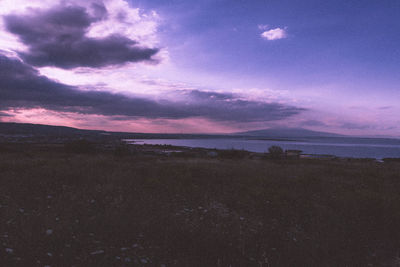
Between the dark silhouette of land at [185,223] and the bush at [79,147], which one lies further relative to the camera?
the bush at [79,147]

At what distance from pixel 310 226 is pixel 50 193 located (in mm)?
10931

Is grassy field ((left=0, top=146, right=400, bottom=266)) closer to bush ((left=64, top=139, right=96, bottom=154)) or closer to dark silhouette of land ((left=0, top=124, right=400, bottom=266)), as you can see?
dark silhouette of land ((left=0, top=124, right=400, bottom=266))

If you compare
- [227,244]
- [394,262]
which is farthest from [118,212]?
[394,262]

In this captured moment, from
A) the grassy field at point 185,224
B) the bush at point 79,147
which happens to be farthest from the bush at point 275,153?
the bush at point 79,147

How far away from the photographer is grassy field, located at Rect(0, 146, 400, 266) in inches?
225

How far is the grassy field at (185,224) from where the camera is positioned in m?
5.72

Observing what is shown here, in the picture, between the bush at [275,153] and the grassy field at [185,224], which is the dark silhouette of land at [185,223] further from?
the bush at [275,153]

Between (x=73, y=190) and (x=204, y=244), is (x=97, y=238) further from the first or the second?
(x=73, y=190)

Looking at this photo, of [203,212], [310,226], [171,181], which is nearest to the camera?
[310,226]

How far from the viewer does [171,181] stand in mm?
12633

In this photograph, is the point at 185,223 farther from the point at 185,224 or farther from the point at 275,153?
the point at 275,153

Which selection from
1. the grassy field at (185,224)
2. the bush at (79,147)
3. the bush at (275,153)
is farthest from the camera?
the bush at (79,147)

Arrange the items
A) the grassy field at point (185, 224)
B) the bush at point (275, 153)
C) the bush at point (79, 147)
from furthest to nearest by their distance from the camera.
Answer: the bush at point (79, 147)
the bush at point (275, 153)
the grassy field at point (185, 224)

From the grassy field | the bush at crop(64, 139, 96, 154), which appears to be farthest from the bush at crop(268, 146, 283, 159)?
the bush at crop(64, 139, 96, 154)
